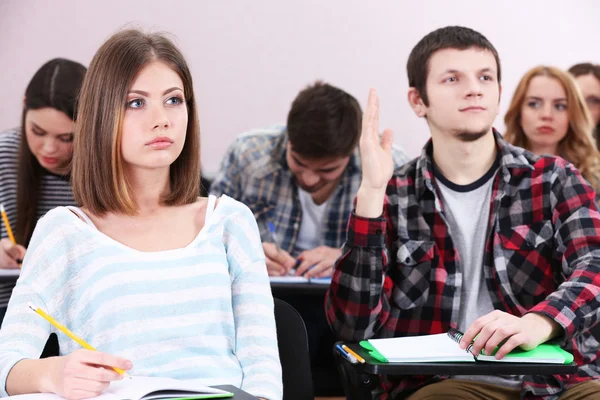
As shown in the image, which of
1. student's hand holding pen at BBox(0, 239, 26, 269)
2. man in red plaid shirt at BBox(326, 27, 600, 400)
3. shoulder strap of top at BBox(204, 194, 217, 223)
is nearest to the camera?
shoulder strap of top at BBox(204, 194, 217, 223)

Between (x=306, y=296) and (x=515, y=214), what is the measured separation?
2.84 ft

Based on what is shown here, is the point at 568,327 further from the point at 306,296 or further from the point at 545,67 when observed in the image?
the point at 545,67

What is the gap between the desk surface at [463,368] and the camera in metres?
1.40

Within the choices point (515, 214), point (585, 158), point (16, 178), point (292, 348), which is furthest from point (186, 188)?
point (585, 158)

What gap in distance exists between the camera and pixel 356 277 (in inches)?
75.1

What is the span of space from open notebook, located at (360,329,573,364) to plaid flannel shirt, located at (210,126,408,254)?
1.59m

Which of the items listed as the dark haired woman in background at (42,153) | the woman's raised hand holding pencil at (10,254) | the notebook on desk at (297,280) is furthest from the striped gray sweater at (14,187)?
the notebook on desk at (297,280)

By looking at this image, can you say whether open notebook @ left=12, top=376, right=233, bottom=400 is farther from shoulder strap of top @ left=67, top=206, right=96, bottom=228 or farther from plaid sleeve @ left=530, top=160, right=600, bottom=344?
plaid sleeve @ left=530, top=160, right=600, bottom=344

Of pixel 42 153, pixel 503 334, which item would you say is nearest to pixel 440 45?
pixel 503 334

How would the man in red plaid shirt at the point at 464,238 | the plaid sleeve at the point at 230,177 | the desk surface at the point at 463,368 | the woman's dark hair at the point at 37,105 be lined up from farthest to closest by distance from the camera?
1. the plaid sleeve at the point at 230,177
2. the woman's dark hair at the point at 37,105
3. the man in red plaid shirt at the point at 464,238
4. the desk surface at the point at 463,368

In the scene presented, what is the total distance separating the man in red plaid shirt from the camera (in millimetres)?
1850

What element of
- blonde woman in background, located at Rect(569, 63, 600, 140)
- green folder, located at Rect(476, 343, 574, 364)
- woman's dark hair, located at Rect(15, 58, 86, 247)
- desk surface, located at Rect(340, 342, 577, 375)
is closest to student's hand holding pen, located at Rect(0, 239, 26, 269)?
woman's dark hair, located at Rect(15, 58, 86, 247)

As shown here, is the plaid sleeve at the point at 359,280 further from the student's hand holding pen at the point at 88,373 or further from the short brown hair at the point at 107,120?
the student's hand holding pen at the point at 88,373

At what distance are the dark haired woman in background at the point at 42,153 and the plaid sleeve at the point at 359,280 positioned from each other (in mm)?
1252
